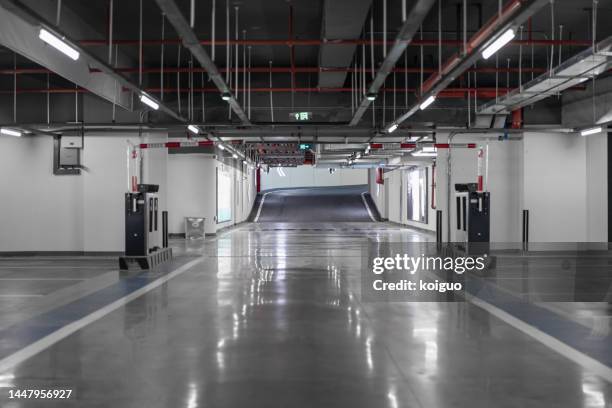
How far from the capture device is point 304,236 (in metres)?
23.5

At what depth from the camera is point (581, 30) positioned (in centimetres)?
1148

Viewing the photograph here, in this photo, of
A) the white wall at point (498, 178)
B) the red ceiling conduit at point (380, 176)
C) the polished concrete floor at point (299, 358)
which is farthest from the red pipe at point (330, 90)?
the red ceiling conduit at point (380, 176)

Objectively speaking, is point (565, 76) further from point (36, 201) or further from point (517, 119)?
point (36, 201)

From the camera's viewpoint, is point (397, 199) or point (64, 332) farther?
point (397, 199)

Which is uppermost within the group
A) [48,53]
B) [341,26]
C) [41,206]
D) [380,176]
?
[341,26]

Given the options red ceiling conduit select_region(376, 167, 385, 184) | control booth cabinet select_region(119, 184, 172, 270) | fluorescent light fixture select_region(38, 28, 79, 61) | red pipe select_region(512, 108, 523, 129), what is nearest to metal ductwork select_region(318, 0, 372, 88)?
fluorescent light fixture select_region(38, 28, 79, 61)

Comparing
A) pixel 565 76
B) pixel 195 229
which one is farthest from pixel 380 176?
pixel 565 76

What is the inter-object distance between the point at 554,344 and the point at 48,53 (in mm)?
9168

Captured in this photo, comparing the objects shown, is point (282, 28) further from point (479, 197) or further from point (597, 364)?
point (597, 364)

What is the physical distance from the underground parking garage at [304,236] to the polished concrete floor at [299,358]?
4 cm

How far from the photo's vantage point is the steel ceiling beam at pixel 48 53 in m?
6.25

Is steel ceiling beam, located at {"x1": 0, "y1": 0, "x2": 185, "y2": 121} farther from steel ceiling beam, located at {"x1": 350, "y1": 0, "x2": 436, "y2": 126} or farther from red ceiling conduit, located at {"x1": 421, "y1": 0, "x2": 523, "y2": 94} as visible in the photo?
red ceiling conduit, located at {"x1": 421, "y1": 0, "x2": 523, "y2": 94}

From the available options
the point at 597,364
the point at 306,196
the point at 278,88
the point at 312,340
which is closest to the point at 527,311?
the point at 597,364

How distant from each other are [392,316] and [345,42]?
456 centimetres
